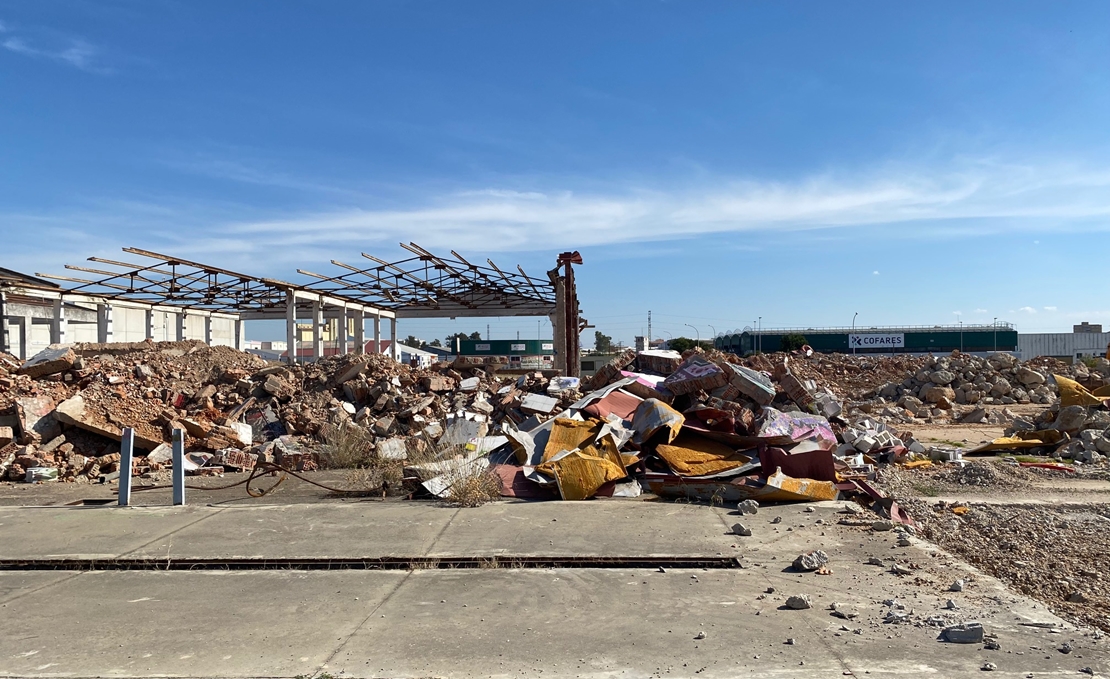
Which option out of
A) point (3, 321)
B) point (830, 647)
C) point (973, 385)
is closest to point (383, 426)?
point (830, 647)

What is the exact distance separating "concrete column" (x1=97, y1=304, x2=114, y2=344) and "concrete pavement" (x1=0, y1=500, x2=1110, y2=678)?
19.9 meters

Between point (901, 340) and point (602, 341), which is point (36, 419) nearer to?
point (901, 340)

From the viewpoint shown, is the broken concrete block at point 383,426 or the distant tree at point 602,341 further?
the distant tree at point 602,341

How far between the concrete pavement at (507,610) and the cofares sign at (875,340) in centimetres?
8240

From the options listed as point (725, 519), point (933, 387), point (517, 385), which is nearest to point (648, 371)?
point (517, 385)

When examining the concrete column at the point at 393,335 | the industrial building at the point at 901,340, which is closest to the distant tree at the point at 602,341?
the industrial building at the point at 901,340

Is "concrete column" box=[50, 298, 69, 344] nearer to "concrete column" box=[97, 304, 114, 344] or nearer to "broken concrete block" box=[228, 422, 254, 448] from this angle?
"concrete column" box=[97, 304, 114, 344]

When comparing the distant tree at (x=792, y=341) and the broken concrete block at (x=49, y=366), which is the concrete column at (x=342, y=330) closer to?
the broken concrete block at (x=49, y=366)

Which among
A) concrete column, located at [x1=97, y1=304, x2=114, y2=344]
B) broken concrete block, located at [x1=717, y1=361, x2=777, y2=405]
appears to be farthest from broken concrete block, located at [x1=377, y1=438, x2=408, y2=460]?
concrete column, located at [x1=97, y1=304, x2=114, y2=344]

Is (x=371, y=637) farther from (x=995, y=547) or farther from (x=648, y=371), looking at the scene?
(x=648, y=371)

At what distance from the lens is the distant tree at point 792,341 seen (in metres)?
82.4

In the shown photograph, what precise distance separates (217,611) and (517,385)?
10.2 m

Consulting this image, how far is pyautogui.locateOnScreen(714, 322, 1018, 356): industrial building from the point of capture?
82.6m

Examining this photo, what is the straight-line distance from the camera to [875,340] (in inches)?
3351
